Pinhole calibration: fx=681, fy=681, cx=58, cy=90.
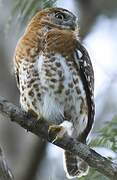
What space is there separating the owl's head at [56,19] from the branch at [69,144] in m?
1.35

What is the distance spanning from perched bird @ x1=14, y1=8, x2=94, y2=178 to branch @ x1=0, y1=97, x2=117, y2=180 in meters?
0.39

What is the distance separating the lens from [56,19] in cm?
648

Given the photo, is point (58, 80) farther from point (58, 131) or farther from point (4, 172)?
point (4, 172)

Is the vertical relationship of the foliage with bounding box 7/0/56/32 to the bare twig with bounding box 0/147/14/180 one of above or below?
above

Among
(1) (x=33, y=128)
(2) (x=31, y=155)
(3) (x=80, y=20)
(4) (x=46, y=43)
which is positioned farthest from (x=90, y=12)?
(1) (x=33, y=128)

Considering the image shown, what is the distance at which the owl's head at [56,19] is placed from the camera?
6.43 metres

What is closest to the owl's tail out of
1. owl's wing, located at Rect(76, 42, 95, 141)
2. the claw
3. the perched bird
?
the perched bird

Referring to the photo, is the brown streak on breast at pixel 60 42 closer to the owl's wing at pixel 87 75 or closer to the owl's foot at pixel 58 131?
the owl's wing at pixel 87 75

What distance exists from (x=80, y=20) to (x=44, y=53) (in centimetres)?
243

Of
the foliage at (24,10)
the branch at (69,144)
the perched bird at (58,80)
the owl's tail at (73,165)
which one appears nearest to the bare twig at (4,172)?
the branch at (69,144)

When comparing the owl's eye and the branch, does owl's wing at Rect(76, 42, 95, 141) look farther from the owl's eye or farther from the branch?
the branch

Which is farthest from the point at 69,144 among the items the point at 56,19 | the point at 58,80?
the point at 56,19

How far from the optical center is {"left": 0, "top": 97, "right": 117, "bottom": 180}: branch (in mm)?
4875

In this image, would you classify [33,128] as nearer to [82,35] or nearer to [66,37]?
[66,37]
